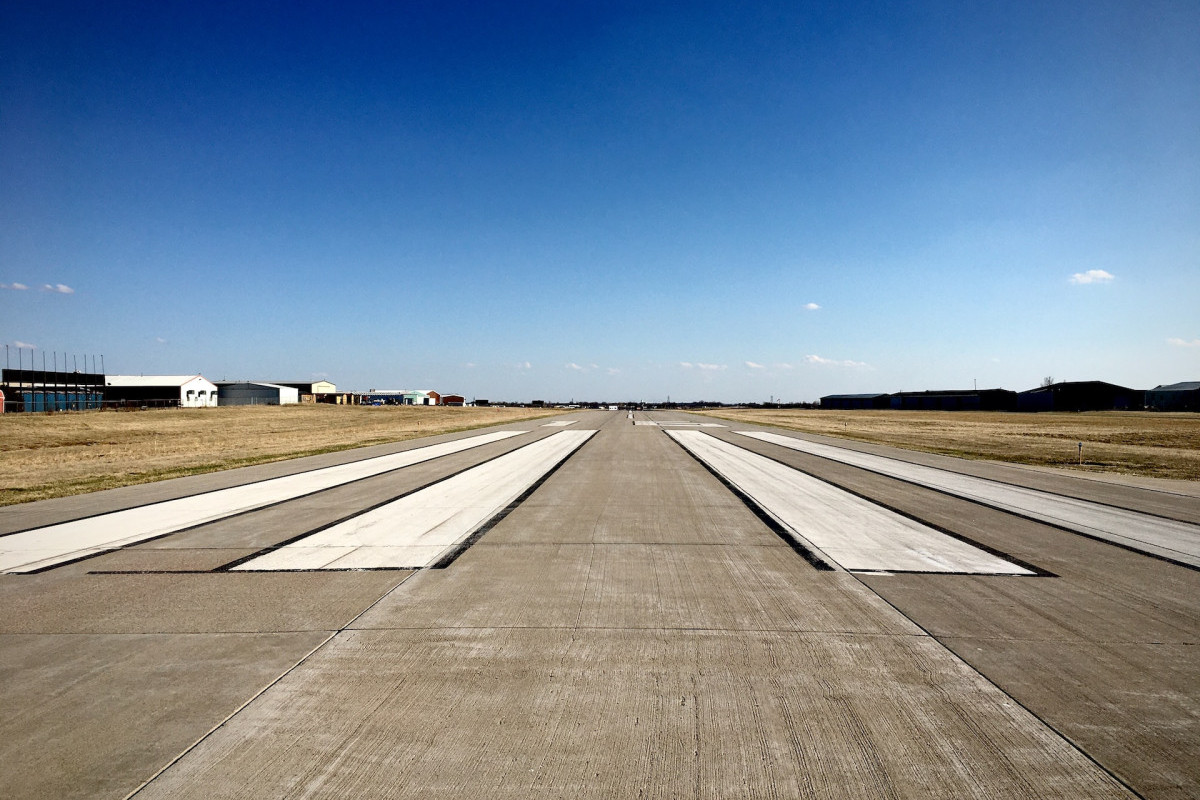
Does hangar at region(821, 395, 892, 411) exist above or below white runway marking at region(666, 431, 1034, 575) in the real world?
above

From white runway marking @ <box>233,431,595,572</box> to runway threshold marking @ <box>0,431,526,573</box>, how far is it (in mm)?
2421

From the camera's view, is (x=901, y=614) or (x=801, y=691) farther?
(x=901, y=614)

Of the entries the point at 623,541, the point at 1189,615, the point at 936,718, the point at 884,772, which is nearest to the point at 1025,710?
the point at 936,718

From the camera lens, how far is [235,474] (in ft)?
49.2

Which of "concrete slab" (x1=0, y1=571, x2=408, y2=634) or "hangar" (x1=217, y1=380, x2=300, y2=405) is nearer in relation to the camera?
"concrete slab" (x1=0, y1=571, x2=408, y2=634)

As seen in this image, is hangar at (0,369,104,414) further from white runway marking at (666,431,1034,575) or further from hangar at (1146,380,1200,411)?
hangar at (1146,380,1200,411)

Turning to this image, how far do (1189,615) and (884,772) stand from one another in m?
4.68

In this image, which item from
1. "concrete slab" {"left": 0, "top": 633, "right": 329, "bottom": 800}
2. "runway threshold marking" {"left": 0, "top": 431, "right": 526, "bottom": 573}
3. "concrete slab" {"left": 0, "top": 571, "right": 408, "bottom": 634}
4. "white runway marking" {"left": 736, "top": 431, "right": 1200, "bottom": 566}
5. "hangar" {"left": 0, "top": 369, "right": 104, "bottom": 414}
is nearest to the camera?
"concrete slab" {"left": 0, "top": 633, "right": 329, "bottom": 800}

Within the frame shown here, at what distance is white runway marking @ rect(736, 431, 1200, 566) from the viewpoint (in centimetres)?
796

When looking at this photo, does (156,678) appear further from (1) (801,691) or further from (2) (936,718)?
(2) (936,718)

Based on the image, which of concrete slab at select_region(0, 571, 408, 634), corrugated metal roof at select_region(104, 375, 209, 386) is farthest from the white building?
concrete slab at select_region(0, 571, 408, 634)

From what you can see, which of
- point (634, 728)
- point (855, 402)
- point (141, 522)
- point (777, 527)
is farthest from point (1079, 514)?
point (855, 402)

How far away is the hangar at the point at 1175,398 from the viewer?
8319cm

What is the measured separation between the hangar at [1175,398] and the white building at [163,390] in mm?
132405
